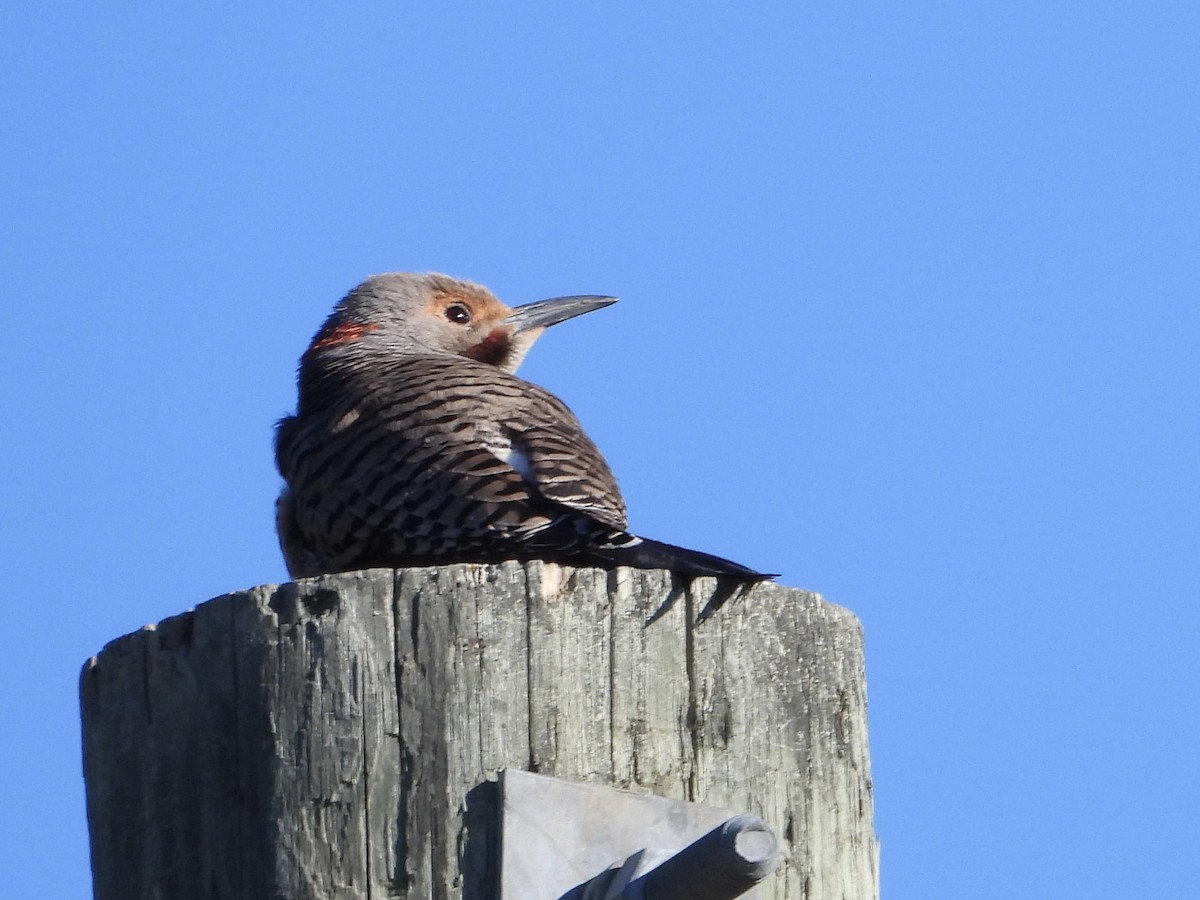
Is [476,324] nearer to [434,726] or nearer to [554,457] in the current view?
[554,457]

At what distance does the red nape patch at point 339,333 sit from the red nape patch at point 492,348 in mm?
463

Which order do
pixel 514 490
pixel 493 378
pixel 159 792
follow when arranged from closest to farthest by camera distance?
pixel 159 792 < pixel 514 490 < pixel 493 378

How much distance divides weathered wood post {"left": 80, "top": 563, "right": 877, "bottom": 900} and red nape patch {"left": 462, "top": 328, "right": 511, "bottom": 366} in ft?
13.4

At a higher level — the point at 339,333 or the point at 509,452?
the point at 339,333

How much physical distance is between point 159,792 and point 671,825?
3.17 ft

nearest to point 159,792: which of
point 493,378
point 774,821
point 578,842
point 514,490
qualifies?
point 578,842

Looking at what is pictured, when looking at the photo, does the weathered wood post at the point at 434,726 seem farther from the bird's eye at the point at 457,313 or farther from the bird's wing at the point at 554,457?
the bird's eye at the point at 457,313

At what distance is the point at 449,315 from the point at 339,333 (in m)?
0.53

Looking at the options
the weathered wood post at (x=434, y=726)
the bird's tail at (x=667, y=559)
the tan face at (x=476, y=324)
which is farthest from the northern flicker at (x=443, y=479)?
the tan face at (x=476, y=324)

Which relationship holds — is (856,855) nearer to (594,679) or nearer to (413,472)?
(594,679)

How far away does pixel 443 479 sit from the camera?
15.5 feet

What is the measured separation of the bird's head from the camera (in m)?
7.31

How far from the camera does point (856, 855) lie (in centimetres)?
340

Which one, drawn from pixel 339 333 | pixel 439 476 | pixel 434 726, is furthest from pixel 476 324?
pixel 434 726
